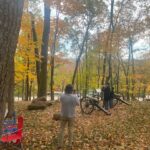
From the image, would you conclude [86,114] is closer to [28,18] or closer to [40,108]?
[40,108]

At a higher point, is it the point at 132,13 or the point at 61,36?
the point at 132,13

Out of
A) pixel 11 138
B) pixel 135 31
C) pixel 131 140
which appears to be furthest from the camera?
pixel 135 31

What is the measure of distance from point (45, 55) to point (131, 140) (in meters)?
11.8

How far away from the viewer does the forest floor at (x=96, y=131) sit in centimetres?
950

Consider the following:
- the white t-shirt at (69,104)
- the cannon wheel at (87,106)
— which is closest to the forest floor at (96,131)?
the cannon wheel at (87,106)

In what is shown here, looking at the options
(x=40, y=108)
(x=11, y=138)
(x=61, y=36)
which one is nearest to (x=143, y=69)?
(x=61, y=36)

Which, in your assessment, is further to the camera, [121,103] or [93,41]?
[93,41]

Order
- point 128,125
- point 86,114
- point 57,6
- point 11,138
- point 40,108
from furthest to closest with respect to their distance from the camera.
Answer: point 57,6, point 40,108, point 86,114, point 128,125, point 11,138

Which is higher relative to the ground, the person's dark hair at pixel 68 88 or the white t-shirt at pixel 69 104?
the person's dark hair at pixel 68 88

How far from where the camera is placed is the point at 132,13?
34750mm

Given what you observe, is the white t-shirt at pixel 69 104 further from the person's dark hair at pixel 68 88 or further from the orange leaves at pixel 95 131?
the orange leaves at pixel 95 131

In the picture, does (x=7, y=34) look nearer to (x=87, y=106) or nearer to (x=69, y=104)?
(x=69, y=104)

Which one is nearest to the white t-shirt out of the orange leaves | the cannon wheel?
the orange leaves

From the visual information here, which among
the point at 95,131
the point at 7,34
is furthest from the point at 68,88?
the point at 7,34
